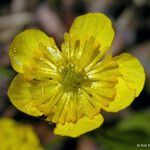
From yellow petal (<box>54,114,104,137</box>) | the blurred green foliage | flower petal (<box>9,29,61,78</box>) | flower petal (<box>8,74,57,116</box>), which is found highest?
flower petal (<box>9,29,61,78</box>)

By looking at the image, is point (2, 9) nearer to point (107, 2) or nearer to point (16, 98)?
point (107, 2)

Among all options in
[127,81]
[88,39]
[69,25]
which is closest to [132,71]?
[127,81]

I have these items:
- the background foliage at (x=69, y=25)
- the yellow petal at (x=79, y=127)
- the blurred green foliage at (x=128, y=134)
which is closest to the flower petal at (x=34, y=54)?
the yellow petal at (x=79, y=127)

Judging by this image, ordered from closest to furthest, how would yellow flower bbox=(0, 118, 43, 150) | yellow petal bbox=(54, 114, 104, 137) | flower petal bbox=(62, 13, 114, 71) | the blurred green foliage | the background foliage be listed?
yellow petal bbox=(54, 114, 104, 137) → flower petal bbox=(62, 13, 114, 71) → the blurred green foliage → yellow flower bbox=(0, 118, 43, 150) → the background foliage

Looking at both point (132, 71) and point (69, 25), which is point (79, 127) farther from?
point (69, 25)

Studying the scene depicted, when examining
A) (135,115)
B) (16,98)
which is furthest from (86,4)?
(16,98)

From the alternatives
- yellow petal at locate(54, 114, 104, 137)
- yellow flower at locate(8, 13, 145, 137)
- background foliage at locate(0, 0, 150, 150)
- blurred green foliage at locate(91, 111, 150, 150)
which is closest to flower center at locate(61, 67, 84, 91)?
yellow flower at locate(8, 13, 145, 137)

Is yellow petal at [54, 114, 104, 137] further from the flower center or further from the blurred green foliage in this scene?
the blurred green foliage
